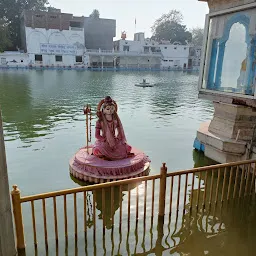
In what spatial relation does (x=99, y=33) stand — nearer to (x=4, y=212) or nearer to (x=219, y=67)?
(x=219, y=67)

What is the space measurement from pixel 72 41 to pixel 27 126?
5125 centimetres

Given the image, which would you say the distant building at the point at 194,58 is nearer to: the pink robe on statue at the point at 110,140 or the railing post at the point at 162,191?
the pink robe on statue at the point at 110,140

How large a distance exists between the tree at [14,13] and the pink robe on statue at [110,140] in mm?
61619

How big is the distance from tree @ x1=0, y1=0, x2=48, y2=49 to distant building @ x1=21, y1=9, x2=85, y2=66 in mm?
2693

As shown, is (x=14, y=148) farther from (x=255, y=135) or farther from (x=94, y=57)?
(x=94, y=57)

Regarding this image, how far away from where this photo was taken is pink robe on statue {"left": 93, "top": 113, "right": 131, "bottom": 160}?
25.0ft

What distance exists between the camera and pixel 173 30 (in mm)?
80625

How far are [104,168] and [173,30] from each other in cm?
8073

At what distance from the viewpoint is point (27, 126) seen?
13.6m

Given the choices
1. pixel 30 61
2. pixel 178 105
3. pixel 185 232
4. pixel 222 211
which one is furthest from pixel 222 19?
pixel 30 61

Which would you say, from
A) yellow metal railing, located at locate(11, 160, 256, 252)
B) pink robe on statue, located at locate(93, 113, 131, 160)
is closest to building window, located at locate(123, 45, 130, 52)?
pink robe on statue, located at locate(93, 113, 131, 160)

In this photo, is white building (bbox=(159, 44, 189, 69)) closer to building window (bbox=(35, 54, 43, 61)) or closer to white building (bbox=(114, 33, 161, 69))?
white building (bbox=(114, 33, 161, 69))

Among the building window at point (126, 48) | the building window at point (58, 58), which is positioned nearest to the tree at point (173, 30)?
the building window at point (126, 48)

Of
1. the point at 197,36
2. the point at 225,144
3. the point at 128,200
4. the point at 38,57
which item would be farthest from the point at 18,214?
the point at 197,36
